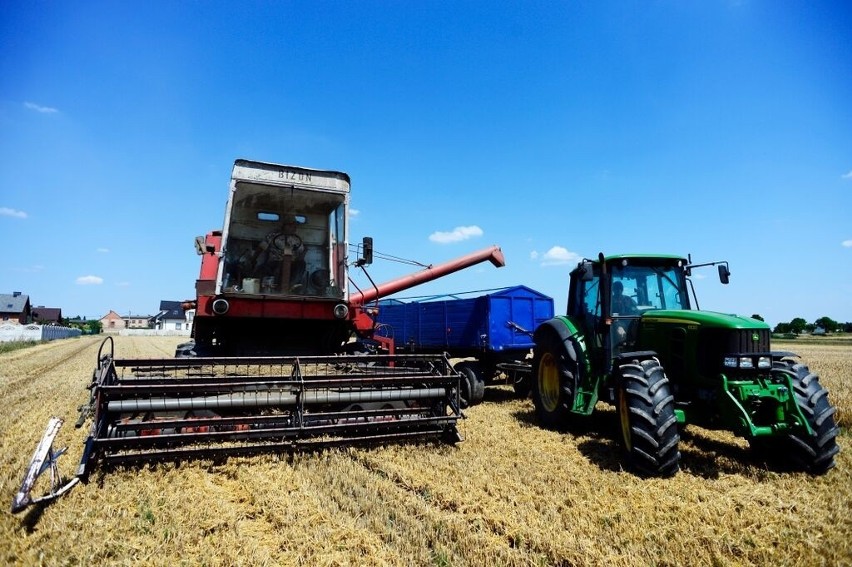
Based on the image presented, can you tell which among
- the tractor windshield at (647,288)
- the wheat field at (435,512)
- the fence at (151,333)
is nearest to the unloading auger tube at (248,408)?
the wheat field at (435,512)

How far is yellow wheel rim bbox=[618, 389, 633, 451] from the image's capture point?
4.67m

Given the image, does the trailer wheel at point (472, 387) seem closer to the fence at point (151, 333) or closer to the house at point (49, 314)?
the fence at point (151, 333)

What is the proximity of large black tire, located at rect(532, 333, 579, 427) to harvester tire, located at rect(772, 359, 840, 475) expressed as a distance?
6.89ft

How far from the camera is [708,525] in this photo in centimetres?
327

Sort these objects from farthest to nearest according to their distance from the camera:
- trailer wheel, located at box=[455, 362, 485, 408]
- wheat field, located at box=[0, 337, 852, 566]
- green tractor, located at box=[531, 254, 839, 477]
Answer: trailer wheel, located at box=[455, 362, 485, 408] → green tractor, located at box=[531, 254, 839, 477] → wheat field, located at box=[0, 337, 852, 566]

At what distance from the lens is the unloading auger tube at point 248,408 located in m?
4.20

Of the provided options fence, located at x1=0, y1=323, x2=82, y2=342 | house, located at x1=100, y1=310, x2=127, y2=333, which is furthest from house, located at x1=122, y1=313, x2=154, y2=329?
fence, located at x1=0, y1=323, x2=82, y2=342

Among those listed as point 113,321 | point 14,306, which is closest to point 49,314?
point 113,321

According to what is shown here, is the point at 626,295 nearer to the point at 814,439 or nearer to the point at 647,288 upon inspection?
the point at 647,288

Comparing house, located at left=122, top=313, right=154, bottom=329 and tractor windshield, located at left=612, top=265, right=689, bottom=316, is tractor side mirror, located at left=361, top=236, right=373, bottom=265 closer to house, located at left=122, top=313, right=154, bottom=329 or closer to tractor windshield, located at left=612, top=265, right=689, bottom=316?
tractor windshield, located at left=612, top=265, right=689, bottom=316

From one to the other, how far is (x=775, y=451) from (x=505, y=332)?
471 cm

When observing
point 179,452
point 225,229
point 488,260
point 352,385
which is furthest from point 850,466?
point 488,260

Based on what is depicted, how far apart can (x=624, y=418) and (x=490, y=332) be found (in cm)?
396

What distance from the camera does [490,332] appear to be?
8781 millimetres
